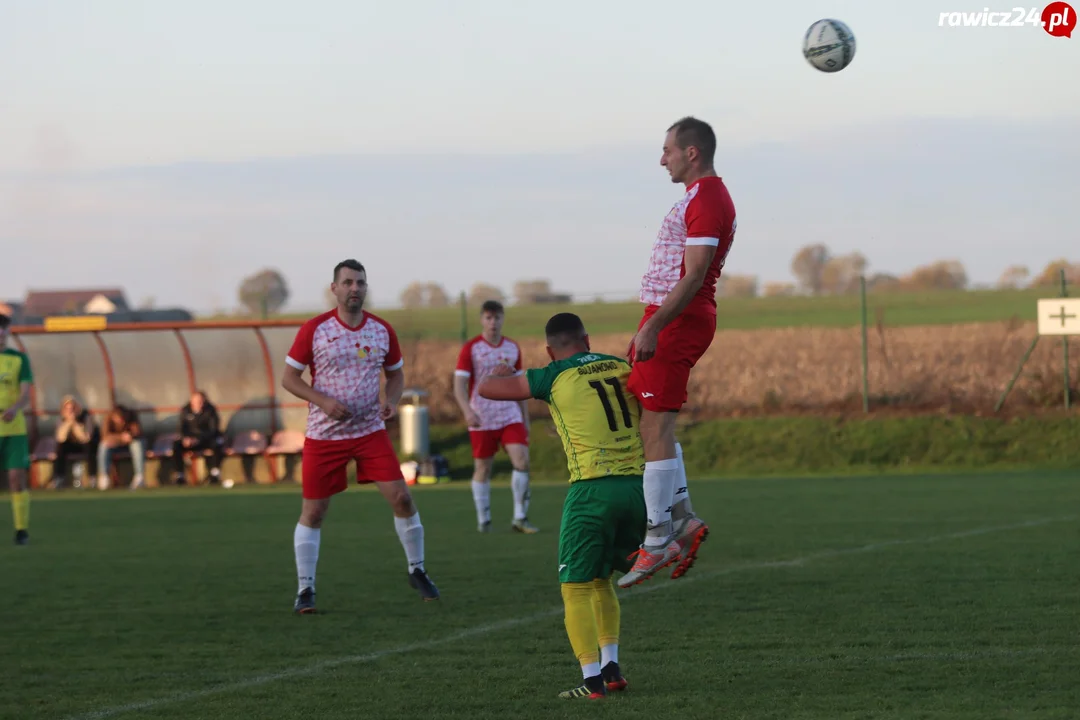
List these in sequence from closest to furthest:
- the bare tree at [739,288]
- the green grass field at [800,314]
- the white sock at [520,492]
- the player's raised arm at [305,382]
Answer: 1. the player's raised arm at [305,382]
2. the white sock at [520,492]
3. the green grass field at [800,314]
4. the bare tree at [739,288]

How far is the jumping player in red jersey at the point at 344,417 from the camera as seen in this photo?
900 cm

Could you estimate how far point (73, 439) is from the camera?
2519 centimetres

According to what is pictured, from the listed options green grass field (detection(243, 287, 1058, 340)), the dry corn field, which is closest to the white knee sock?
the dry corn field

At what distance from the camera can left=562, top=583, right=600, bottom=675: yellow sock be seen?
5.86 metres

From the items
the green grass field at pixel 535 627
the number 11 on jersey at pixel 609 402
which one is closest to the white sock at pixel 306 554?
the green grass field at pixel 535 627

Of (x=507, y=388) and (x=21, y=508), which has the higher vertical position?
(x=507, y=388)

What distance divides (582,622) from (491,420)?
27.9 ft

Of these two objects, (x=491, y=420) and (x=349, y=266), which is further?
(x=491, y=420)

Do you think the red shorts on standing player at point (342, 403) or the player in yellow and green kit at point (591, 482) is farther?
the red shorts on standing player at point (342, 403)

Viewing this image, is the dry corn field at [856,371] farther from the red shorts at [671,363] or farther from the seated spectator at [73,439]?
the red shorts at [671,363]

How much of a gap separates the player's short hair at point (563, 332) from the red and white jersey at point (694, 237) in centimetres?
70

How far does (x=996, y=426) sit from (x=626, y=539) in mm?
20806

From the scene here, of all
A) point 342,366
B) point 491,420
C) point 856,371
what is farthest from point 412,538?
point 856,371

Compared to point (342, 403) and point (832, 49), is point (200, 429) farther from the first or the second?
point (832, 49)
